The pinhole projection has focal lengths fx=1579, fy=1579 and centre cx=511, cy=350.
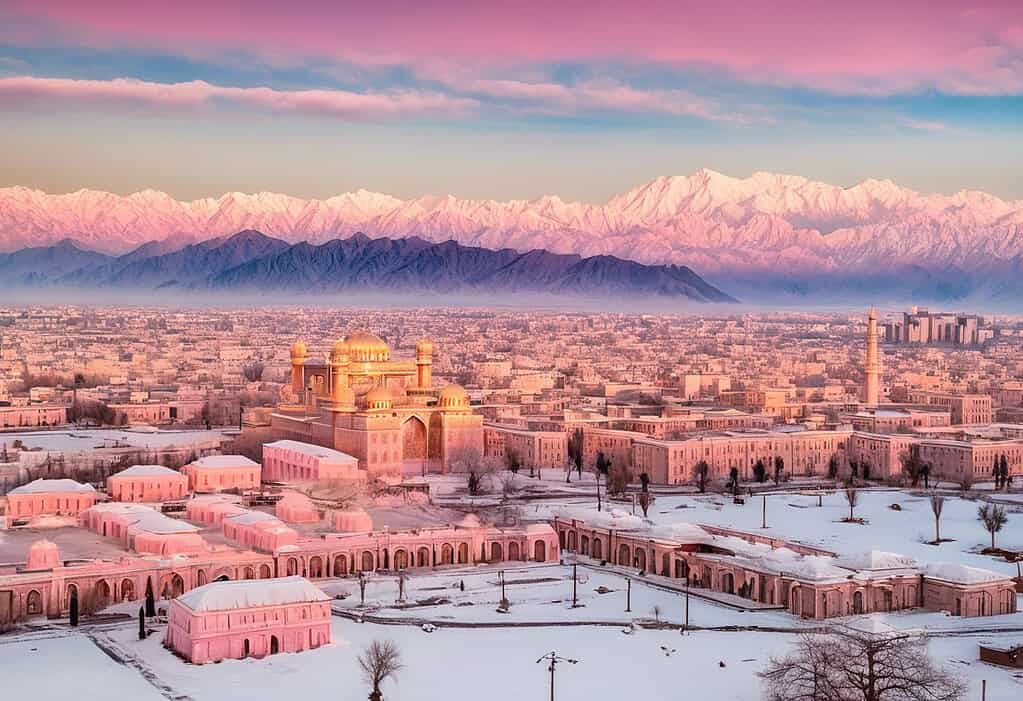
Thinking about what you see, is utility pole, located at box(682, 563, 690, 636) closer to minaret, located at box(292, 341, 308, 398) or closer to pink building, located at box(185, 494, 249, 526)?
pink building, located at box(185, 494, 249, 526)

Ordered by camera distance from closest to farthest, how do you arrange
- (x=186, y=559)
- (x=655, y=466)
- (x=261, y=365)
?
(x=186, y=559) < (x=655, y=466) < (x=261, y=365)

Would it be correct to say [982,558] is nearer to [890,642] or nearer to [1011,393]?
[890,642]

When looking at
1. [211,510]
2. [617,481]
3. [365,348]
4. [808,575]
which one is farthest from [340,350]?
[808,575]

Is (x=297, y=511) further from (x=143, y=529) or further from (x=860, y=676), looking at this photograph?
(x=860, y=676)

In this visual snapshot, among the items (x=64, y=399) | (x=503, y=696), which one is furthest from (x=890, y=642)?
(x=64, y=399)

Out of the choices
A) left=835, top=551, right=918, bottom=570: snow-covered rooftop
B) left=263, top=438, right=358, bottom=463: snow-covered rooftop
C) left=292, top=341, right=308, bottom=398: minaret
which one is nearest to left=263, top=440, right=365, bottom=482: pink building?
left=263, top=438, right=358, bottom=463: snow-covered rooftop

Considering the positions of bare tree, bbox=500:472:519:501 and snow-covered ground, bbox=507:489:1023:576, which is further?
bare tree, bbox=500:472:519:501

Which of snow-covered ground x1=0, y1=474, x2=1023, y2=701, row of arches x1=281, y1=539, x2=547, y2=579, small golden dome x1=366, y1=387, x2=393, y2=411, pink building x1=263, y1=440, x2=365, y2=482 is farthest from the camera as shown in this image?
small golden dome x1=366, y1=387, x2=393, y2=411
